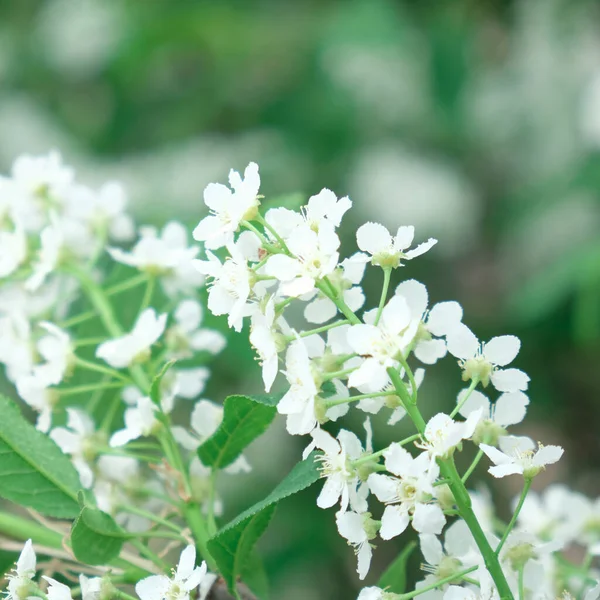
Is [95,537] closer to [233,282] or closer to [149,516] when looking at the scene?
[149,516]

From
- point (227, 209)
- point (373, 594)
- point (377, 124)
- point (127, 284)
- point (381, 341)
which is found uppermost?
point (377, 124)

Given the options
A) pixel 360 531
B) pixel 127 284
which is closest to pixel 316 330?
pixel 360 531

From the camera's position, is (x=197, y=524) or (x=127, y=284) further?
(x=127, y=284)

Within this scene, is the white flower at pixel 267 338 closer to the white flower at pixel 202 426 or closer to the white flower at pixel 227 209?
the white flower at pixel 227 209

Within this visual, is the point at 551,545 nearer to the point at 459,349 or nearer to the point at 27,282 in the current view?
the point at 459,349

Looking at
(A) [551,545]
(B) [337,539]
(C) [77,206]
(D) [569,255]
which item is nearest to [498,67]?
(D) [569,255]

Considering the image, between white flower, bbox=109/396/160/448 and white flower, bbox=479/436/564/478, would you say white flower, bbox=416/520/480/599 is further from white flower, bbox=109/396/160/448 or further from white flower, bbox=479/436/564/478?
white flower, bbox=109/396/160/448

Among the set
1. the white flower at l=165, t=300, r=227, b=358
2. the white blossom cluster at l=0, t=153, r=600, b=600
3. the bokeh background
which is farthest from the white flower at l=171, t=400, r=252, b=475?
the bokeh background
